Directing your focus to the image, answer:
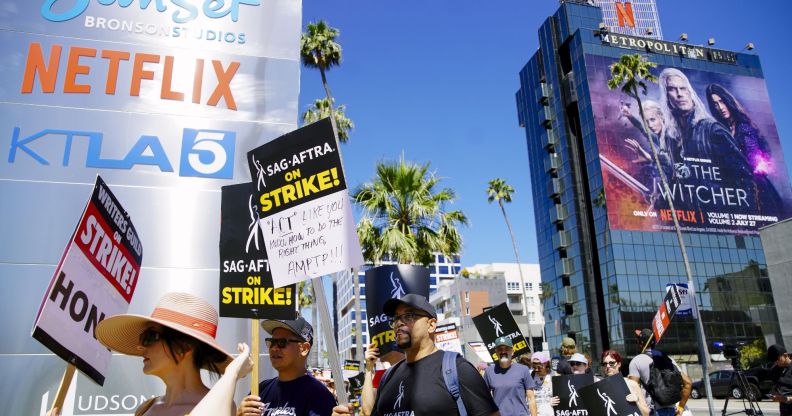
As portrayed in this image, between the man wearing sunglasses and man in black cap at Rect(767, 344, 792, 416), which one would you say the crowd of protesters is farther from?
man in black cap at Rect(767, 344, 792, 416)

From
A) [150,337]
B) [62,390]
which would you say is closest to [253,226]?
[62,390]

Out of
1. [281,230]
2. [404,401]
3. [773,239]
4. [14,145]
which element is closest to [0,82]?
[14,145]

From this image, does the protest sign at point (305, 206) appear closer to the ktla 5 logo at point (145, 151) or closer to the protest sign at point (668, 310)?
the ktla 5 logo at point (145, 151)

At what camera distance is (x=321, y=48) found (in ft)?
76.7

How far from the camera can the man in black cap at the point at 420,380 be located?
11.5 ft

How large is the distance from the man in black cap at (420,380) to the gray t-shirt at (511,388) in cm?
372

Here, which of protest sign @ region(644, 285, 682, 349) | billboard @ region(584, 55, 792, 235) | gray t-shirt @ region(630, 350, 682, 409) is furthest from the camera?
billboard @ region(584, 55, 792, 235)

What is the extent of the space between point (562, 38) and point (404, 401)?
232ft

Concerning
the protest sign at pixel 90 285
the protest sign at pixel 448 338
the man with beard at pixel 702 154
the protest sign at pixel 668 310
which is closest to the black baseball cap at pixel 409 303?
the protest sign at pixel 90 285

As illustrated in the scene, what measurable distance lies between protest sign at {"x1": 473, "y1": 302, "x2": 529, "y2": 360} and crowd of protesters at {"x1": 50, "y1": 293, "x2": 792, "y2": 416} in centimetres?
314

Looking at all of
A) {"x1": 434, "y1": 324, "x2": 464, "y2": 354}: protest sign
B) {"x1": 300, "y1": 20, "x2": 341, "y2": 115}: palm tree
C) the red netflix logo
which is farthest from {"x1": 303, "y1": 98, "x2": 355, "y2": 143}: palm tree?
the red netflix logo

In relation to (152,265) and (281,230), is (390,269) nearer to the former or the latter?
(152,265)

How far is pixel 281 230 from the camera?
4.24 m

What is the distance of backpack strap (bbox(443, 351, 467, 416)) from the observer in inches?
137
